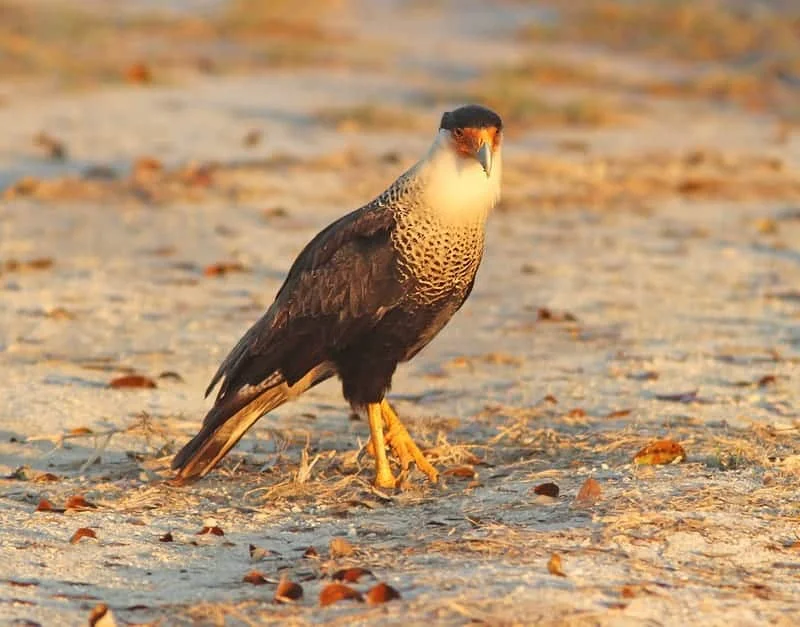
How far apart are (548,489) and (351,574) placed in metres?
1.18

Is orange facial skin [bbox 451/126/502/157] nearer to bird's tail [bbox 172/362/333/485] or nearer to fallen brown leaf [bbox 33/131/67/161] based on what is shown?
bird's tail [bbox 172/362/333/485]

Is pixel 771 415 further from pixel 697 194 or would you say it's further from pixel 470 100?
pixel 470 100

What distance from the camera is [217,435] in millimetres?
6348

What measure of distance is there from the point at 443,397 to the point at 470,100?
30.4ft

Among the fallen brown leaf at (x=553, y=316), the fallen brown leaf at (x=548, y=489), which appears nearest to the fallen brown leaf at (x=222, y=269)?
the fallen brown leaf at (x=553, y=316)

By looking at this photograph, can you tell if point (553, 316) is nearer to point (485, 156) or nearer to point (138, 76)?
point (485, 156)

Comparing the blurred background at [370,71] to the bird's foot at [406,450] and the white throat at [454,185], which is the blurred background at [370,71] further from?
the white throat at [454,185]

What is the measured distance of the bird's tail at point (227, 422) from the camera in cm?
630

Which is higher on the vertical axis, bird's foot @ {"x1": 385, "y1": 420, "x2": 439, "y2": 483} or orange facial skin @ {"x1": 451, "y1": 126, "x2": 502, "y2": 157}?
orange facial skin @ {"x1": 451, "y1": 126, "x2": 502, "y2": 157}

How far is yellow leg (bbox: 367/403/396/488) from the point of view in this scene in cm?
639

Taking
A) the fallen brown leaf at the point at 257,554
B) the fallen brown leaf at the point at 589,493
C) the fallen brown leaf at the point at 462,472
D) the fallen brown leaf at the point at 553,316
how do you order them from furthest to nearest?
the fallen brown leaf at the point at 553,316 → the fallen brown leaf at the point at 462,472 → the fallen brown leaf at the point at 589,493 → the fallen brown leaf at the point at 257,554

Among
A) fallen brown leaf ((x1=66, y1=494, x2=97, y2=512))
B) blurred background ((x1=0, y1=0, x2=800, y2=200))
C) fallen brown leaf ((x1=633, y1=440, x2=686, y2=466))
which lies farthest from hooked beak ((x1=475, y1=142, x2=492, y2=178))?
blurred background ((x1=0, y1=0, x2=800, y2=200))

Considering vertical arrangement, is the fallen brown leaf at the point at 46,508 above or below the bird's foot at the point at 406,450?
below

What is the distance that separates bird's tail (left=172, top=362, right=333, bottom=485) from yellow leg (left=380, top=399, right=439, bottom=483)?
375 millimetres
